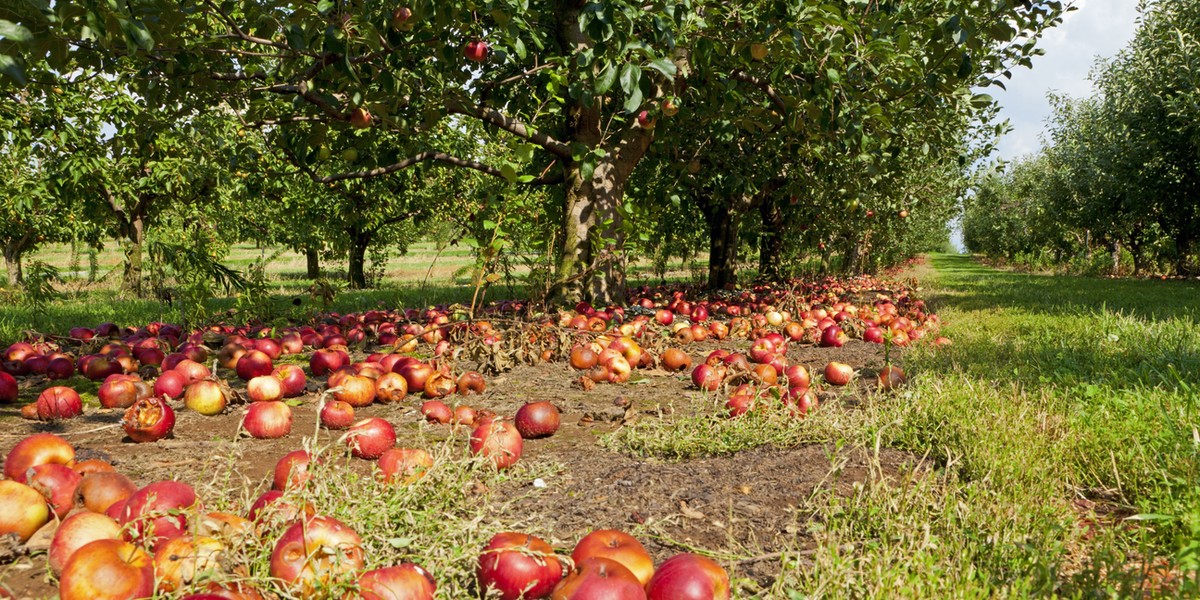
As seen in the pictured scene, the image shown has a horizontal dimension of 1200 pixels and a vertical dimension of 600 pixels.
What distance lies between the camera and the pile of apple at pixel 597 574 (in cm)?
163

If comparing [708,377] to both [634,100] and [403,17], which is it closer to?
[634,100]

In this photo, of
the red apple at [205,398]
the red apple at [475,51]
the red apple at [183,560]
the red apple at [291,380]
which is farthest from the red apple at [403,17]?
the red apple at [183,560]

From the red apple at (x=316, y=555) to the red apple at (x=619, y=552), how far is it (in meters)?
0.55

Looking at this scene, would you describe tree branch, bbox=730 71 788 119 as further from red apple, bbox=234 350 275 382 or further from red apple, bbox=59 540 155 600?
red apple, bbox=59 540 155 600

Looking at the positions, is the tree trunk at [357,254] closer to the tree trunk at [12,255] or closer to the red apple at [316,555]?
the tree trunk at [12,255]

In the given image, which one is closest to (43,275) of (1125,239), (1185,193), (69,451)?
(69,451)

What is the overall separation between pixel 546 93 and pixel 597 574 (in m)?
7.40

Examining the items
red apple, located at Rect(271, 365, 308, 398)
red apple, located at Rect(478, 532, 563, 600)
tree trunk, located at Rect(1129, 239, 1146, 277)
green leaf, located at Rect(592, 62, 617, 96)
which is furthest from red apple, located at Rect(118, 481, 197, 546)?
tree trunk, located at Rect(1129, 239, 1146, 277)

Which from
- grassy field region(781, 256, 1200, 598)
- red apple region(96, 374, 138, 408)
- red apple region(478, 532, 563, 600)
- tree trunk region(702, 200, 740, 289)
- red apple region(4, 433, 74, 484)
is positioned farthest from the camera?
tree trunk region(702, 200, 740, 289)

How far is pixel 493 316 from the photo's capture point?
635 centimetres

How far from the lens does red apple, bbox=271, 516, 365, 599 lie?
150cm

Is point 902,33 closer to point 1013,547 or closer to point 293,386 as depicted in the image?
point 1013,547

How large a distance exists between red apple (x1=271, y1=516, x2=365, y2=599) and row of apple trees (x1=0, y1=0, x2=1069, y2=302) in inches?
73.5

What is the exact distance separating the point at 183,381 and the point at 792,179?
25.3 feet
